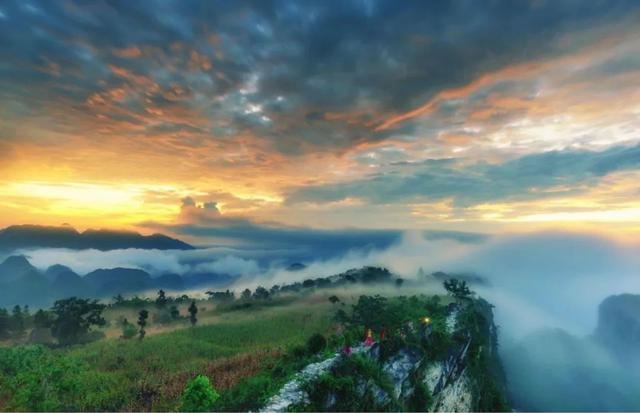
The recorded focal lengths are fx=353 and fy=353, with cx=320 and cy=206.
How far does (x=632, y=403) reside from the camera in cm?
12638

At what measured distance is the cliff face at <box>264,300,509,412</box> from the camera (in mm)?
21359

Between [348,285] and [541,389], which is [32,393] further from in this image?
[541,389]

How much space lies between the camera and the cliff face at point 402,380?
21.4m

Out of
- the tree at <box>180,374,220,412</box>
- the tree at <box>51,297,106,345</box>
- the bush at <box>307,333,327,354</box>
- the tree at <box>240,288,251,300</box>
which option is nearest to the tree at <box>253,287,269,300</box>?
the tree at <box>240,288,251,300</box>

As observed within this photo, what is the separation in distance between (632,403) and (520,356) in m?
36.9

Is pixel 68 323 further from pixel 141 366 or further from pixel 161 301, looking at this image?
pixel 161 301

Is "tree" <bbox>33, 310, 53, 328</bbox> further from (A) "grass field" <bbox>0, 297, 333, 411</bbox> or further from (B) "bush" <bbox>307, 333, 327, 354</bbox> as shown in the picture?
(B) "bush" <bbox>307, 333, 327, 354</bbox>

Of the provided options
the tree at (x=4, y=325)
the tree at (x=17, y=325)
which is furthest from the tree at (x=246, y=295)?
the tree at (x=4, y=325)

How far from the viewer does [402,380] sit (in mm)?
32250

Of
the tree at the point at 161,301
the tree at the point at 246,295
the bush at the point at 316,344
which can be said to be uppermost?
the bush at the point at 316,344

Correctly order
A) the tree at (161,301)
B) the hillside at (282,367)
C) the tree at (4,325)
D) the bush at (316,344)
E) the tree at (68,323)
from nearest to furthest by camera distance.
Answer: the hillside at (282,367)
the bush at (316,344)
the tree at (68,323)
the tree at (4,325)
the tree at (161,301)

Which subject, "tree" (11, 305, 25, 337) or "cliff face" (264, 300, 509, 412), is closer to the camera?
"cliff face" (264, 300, 509, 412)

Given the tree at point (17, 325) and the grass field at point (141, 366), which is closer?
the grass field at point (141, 366)

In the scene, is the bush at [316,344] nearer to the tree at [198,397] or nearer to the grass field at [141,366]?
the grass field at [141,366]
